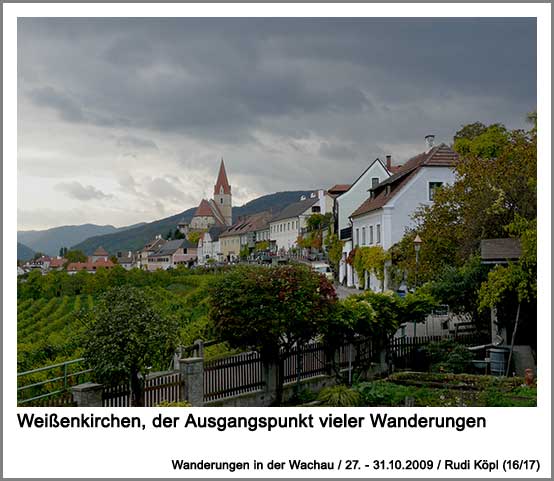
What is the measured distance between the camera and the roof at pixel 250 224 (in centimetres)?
8356

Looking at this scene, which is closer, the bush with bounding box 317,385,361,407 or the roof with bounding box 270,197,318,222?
the bush with bounding box 317,385,361,407

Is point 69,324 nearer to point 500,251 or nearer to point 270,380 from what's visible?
point 270,380

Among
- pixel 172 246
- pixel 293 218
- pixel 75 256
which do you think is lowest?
pixel 75 256

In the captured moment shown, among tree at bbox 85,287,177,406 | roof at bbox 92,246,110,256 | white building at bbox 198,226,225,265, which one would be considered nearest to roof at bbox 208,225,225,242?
white building at bbox 198,226,225,265

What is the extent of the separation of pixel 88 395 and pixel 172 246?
104832mm

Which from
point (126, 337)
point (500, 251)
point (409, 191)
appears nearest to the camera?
point (126, 337)

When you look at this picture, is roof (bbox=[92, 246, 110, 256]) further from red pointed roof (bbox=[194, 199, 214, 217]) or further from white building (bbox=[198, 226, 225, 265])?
red pointed roof (bbox=[194, 199, 214, 217])

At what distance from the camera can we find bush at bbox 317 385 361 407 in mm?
9945

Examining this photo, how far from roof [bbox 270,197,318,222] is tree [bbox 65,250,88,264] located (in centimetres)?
2810

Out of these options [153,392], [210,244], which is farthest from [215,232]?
[153,392]

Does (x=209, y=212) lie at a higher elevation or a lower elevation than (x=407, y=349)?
higher

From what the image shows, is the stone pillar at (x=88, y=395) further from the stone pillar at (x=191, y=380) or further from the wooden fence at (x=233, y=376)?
the wooden fence at (x=233, y=376)

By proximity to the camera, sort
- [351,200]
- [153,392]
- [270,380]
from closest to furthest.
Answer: [153,392] < [270,380] < [351,200]

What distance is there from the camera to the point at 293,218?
66.9 m
